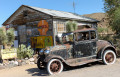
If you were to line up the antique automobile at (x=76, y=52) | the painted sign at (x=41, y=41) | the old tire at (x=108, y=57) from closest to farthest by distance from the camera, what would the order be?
the antique automobile at (x=76, y=52) < the old tire at (x=108, y=57) < the painted sign at (x=41, y=41)

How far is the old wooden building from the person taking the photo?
1139 centimetres

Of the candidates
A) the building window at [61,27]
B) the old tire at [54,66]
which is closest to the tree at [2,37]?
the building window at [61,27]

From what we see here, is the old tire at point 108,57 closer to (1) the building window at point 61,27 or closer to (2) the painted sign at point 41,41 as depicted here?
(2) the painted sign at point 41,41

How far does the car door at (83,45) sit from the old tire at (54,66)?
3.27 ft

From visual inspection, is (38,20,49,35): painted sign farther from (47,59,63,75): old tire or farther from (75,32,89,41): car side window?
(47,59,63,75): old tire

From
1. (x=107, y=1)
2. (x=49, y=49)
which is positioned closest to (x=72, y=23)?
(x=49, y=49)

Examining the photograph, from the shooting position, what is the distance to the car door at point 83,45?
21.2ft

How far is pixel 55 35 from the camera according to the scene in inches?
444

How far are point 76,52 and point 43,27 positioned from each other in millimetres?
6340

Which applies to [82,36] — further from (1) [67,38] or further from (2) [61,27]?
(2) [61,27]

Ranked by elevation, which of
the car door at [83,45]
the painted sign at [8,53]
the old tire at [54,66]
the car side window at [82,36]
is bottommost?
the old tire at [54,66]

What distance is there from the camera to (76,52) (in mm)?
6426

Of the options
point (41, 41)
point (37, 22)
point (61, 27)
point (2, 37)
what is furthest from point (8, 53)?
point (61, 27)

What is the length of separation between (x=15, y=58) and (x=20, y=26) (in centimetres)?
639
